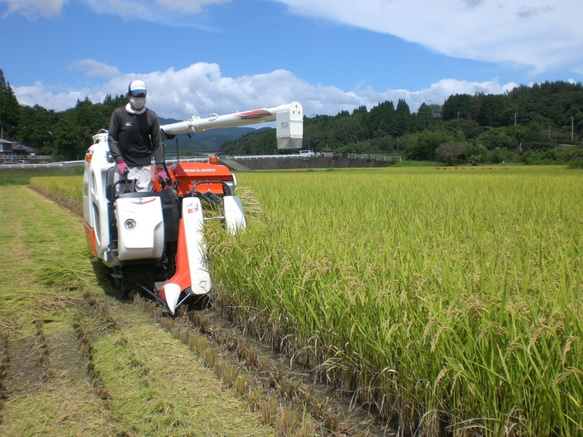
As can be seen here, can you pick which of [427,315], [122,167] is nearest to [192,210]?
[122,167]

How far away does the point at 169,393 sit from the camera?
297cm

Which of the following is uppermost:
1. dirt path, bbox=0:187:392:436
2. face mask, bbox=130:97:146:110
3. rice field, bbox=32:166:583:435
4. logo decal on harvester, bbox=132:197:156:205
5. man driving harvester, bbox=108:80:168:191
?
face mask, bbox=130:97:146:110

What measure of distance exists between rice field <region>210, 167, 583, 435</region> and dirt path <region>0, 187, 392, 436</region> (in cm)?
25

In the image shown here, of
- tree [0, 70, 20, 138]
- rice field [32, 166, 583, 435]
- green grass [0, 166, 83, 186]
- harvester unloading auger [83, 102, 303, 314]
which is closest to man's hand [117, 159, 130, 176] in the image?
harvester unloading auger [83, 102, 303, 314]

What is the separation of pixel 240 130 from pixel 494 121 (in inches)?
4694

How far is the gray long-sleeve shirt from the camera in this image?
504 cm

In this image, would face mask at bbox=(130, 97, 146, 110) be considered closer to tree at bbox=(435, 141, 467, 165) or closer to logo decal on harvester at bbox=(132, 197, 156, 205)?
logo decal on harvester at bbox=(132, 197, 156, 205)

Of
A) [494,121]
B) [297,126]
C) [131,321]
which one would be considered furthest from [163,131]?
[494,121]

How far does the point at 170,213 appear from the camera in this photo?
464 centimetres

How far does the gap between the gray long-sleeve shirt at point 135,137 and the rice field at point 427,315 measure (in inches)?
51.6

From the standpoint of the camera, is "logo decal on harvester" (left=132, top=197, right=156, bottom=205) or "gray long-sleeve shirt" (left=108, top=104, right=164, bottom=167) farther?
"gray long-sleeve shirt" (left=108, top=104, right=164, bottom=167)

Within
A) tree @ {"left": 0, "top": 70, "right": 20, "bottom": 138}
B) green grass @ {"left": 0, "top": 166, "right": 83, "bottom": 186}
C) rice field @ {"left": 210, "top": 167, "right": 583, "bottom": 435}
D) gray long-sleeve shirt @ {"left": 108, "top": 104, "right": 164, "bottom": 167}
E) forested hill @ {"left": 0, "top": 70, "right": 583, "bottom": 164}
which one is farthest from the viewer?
tree @ {"left": 0, "top": 70, "right": 20, "bottom": 138}

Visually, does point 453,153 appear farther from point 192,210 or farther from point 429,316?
point 429,316

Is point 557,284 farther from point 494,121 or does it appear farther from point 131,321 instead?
point 494,121
